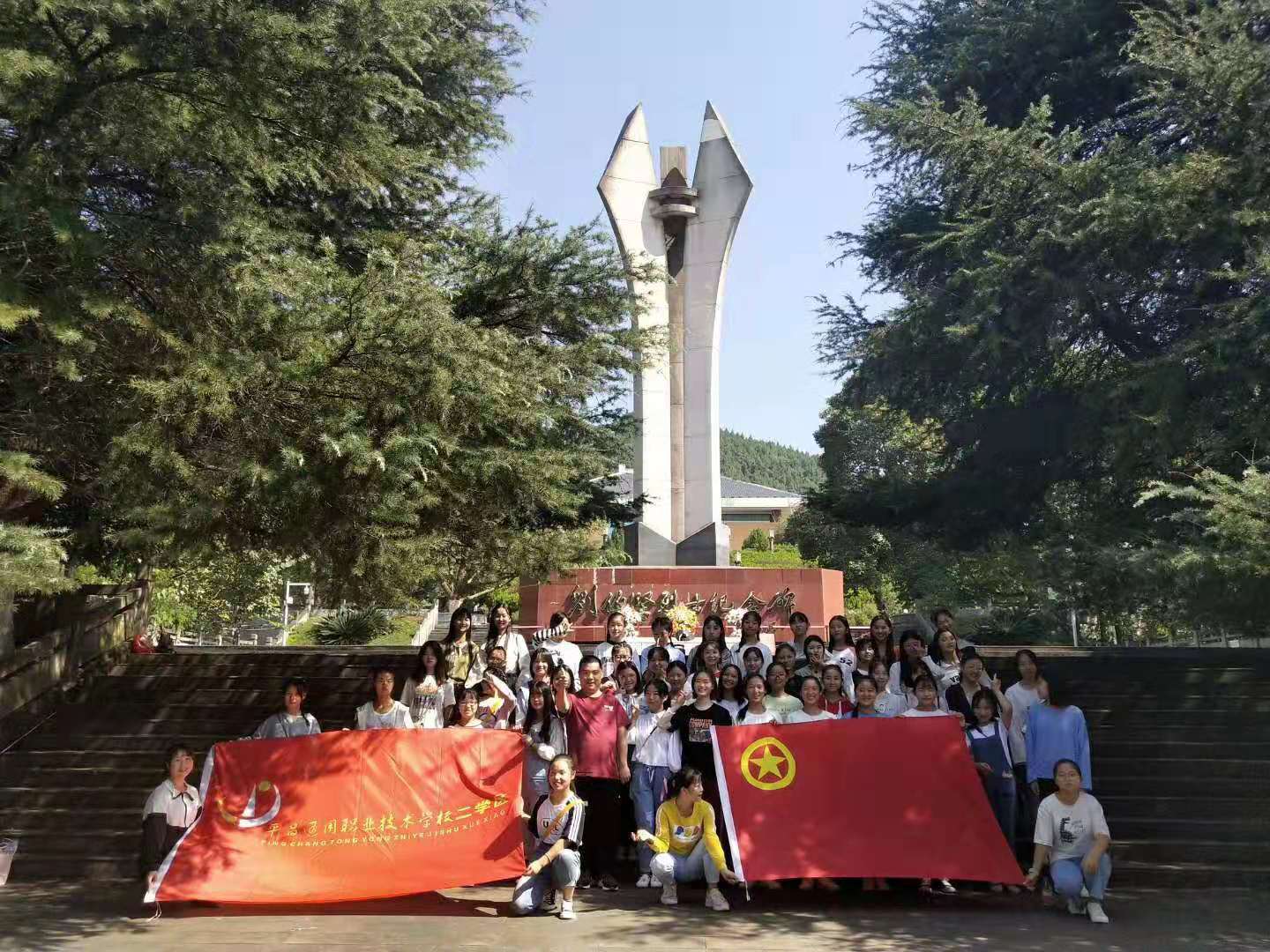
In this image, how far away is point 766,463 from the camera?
421 ft

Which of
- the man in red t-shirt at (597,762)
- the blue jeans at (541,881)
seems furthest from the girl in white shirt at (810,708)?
the blue jeans at (541,881)

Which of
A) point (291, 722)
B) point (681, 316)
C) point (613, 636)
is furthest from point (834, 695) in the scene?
point (681, 316)

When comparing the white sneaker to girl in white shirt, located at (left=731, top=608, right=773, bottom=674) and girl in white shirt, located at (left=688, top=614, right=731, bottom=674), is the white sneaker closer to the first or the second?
girl in white shirt, located at (left=688, top=614, right=731, bottom=674)

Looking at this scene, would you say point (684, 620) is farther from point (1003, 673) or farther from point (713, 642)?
point (713, 642)

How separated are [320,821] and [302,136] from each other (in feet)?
16.5

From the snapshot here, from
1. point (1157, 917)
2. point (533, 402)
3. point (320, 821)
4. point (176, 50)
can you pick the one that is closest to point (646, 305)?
point (533, 402)

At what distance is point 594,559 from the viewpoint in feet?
54.4

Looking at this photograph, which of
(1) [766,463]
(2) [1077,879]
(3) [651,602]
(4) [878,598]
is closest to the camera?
(2) [1077,879]

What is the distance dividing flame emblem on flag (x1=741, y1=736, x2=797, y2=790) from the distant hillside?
113 m

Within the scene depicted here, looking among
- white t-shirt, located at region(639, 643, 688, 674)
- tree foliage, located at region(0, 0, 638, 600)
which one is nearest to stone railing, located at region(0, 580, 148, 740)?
tree foliage, located at region(0, 0, 638, 600)

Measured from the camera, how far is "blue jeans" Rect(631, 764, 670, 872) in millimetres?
6559

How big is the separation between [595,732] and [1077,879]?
285 cm

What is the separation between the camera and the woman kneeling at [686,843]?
19.9 ft

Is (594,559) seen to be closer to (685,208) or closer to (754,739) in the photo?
(685,208)
